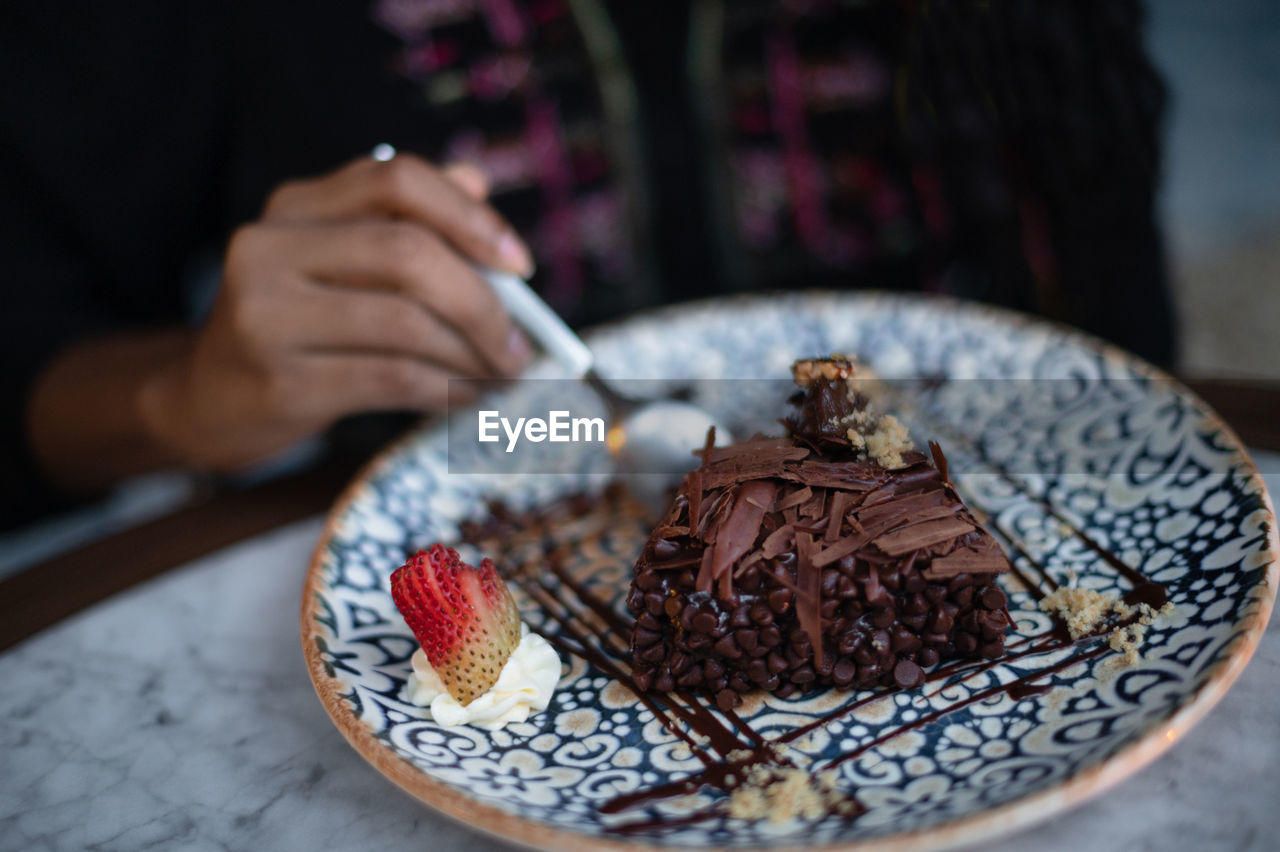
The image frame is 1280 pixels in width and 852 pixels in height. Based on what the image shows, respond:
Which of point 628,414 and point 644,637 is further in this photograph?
point 628,414

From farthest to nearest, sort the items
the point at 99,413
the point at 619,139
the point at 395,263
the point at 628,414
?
1. the point at 619,139
2. the point at 99,413
3. the point at 628,414
4. the point at 395,263

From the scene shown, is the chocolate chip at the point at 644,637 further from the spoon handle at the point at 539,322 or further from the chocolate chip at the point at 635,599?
the spoon handle at the point at 539,322

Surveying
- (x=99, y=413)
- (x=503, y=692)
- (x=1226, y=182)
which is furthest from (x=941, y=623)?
(x=1226, y=182)

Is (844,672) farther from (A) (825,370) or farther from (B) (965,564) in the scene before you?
(A) (825,370)

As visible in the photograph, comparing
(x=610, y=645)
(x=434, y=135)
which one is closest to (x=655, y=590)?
(x=610, y=645)

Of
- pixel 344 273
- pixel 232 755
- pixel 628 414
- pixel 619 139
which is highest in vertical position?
pixel 619 139

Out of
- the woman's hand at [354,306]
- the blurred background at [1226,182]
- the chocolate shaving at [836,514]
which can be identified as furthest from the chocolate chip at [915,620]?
the blurred background at [1226,182]

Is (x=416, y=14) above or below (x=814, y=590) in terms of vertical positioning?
above

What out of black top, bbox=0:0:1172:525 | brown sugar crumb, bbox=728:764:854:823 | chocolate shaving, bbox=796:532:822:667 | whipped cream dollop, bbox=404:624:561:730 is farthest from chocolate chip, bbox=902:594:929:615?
black top, bbox=0:0:1172:525
